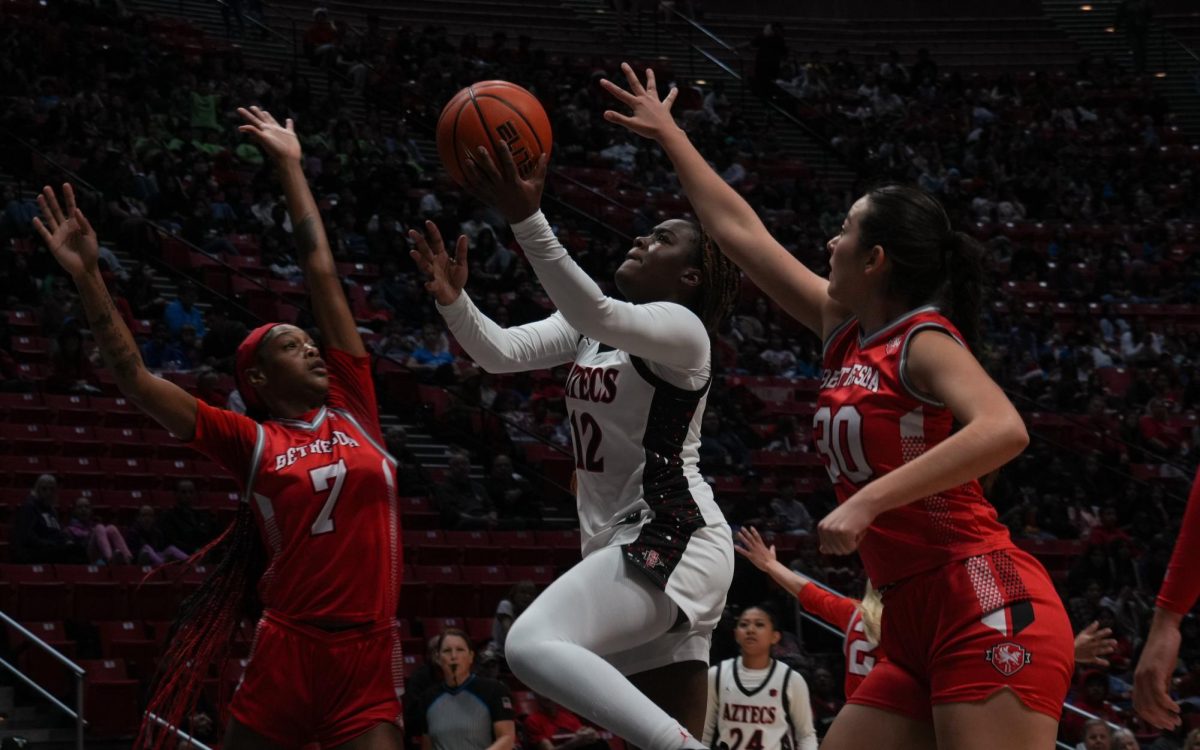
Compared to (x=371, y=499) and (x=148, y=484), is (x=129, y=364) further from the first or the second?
(x=148, y=484)

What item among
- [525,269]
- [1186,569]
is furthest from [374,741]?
[525,269]

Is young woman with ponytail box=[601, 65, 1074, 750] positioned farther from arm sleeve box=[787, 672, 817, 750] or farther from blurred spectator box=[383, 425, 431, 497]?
blurred spectator box=[383, 425, 431, 497]

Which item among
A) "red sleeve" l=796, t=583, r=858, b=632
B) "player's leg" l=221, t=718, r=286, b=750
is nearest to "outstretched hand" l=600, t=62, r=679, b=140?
"player's leg" l=221, t=718, r=286, b=750

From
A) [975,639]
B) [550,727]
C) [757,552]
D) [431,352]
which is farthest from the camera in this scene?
[431,352]

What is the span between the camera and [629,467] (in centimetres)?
403

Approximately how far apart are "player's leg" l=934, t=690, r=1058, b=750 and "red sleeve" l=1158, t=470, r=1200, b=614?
356 millimetres

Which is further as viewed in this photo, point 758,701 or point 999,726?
point 758,701

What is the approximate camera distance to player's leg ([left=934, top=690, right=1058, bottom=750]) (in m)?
3.04

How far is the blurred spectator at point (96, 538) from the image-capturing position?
9.81 metres

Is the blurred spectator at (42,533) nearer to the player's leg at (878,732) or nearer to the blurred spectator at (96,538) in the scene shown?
the blurred spectator at (96,538)

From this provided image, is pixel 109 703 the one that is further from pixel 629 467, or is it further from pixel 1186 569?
pixel 1186 569

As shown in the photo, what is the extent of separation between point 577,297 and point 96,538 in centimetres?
712

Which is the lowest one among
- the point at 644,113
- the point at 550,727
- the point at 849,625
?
the point at 550,727

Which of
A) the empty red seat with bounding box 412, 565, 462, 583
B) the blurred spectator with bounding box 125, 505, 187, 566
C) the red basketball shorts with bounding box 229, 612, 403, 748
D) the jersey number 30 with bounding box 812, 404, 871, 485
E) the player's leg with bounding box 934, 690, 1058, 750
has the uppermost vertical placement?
the jersey number 30 with bounding box 812, 404, 871, 485
